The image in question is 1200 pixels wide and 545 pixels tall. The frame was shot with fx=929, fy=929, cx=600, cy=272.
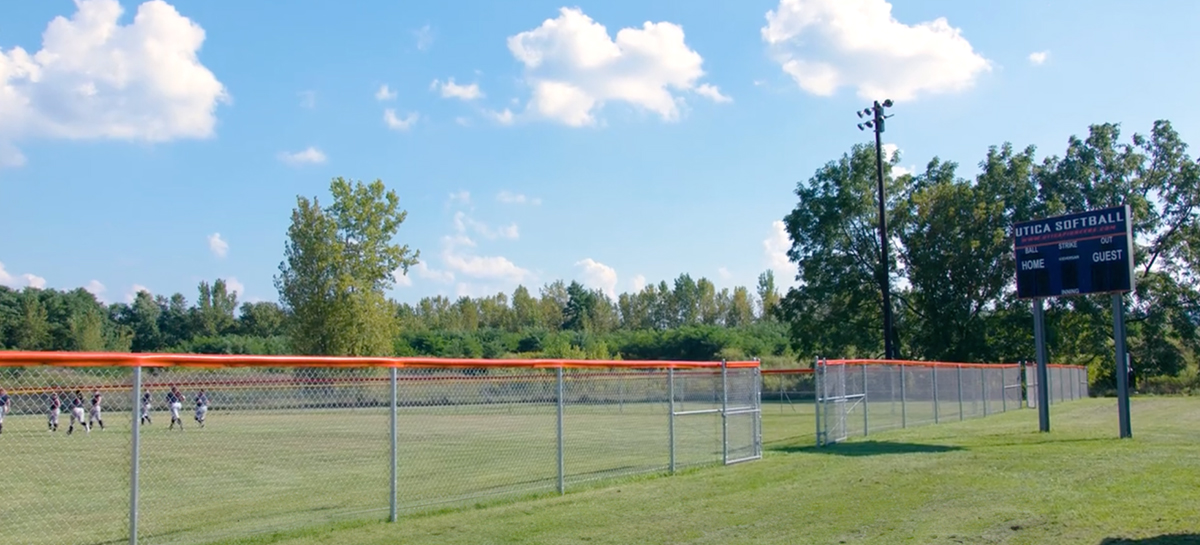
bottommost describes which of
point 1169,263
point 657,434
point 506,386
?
point 657,434

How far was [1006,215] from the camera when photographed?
181ft

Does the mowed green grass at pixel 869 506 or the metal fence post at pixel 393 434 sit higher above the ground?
the metal fence post at pixel 393 434

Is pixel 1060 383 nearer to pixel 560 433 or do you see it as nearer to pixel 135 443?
pixel 560 433

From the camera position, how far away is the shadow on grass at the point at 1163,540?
839 cm

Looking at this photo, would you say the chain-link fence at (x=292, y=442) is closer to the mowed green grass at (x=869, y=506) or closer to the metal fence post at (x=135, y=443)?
the metal fence post at (x=135, y=443)

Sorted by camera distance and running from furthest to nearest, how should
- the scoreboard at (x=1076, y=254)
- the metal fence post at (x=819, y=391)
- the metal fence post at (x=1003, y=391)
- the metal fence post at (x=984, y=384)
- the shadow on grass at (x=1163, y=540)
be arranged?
the metal fence post at (x=1003, y=391), the metal fence post at (x=984, y=384), the scoreboard at (x=1076, y=254), the metal fence post at (x=819, y=391), the shadow on grass at (x=1163, y=540)

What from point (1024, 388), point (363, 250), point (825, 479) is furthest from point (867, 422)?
point (363, 250)

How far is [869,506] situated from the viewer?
10922mm

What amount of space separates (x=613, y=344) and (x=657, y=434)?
7379cm

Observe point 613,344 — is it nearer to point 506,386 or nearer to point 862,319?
point 862,319

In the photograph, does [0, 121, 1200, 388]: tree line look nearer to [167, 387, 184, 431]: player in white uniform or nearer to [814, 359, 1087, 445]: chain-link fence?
[814, 359, 1087, 445]: chain-link fence

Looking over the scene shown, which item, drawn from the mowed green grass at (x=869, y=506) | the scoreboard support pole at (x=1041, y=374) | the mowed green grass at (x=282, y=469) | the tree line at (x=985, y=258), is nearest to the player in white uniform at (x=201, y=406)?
the mowed green grass at (x=282, y=469)

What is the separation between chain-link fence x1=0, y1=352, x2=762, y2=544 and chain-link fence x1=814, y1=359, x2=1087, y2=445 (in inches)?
124

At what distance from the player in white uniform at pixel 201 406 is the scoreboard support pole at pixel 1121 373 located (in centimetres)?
1831
